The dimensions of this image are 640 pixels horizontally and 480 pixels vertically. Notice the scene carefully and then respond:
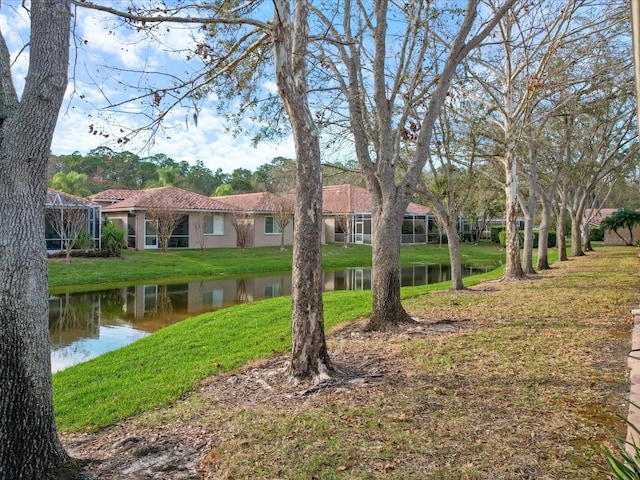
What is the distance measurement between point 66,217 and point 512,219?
66.2ft

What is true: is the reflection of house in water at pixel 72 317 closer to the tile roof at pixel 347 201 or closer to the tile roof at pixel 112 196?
the tile roof at pixel 112 196

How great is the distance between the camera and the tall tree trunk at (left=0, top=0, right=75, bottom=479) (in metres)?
3.16

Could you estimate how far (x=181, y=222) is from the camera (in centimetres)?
2891

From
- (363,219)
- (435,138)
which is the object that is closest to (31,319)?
(435,138)

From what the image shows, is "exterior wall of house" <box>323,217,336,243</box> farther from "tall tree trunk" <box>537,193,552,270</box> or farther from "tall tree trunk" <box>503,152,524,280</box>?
"tall tree trunk" <box>503,152,524,280</box>

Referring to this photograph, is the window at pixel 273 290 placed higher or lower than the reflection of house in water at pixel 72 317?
higher

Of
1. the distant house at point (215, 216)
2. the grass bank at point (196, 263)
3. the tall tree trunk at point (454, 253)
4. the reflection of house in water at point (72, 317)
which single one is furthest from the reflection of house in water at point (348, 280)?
the distant house at point (215, 216)

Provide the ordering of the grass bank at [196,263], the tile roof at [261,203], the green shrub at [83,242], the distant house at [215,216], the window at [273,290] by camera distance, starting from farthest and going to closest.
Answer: the tile roof at [261,203]
the distant house at [215,216]
the green shrub at [83,242]
the grass bank at [196,263]
the window at [273,290]

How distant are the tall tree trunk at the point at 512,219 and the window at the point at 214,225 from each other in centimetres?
1999

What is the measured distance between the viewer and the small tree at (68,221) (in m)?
22.0

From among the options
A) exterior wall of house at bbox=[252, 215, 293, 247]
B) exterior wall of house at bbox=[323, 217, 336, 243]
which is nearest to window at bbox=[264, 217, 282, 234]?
exterior wall of house at bbox=[252, 215, 293, 247]

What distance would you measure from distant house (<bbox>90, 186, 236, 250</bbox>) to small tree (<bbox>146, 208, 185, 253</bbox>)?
4.4 inches

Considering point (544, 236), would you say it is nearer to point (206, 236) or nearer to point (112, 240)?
point (206, 236)

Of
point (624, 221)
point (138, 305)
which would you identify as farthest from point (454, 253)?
point (624, 221)
